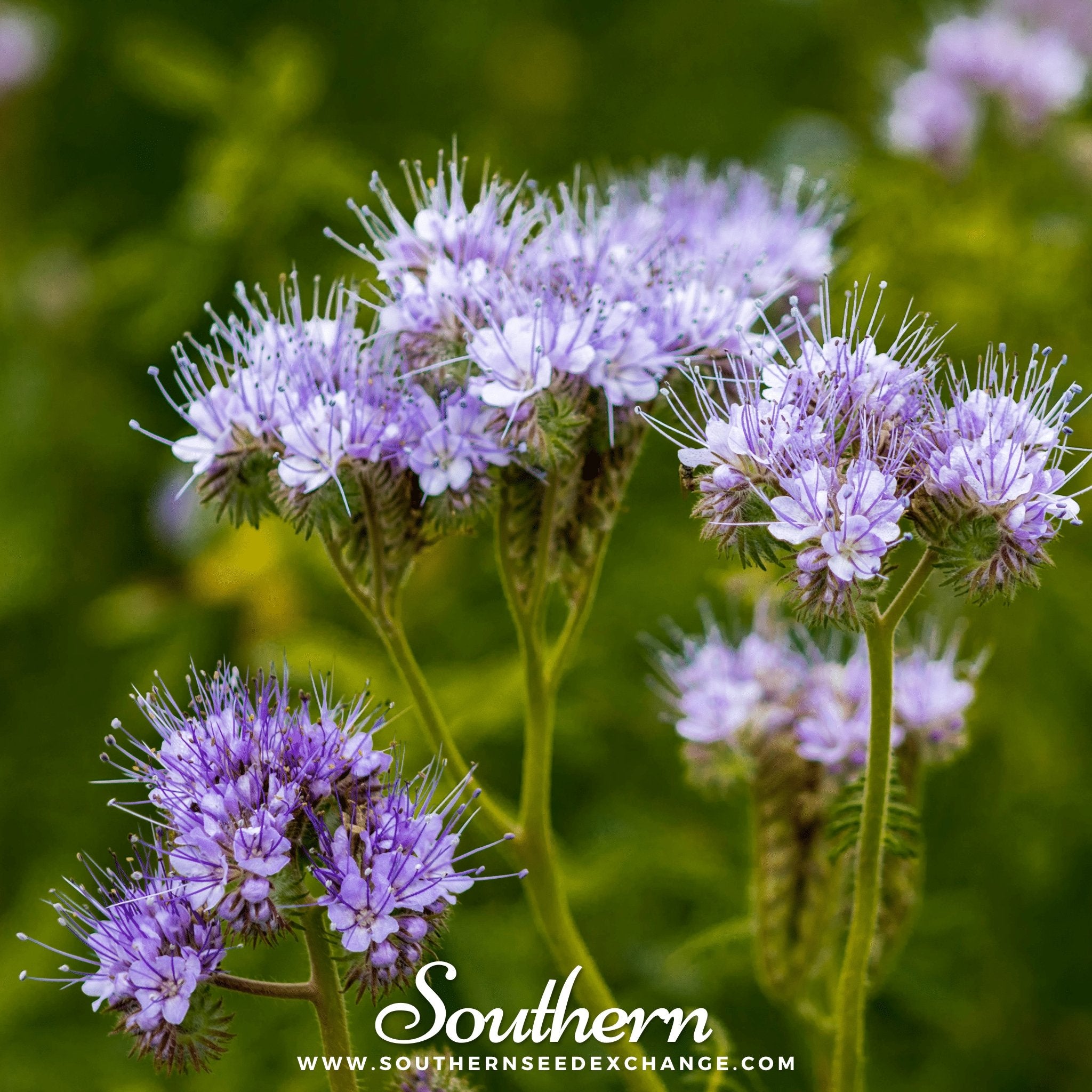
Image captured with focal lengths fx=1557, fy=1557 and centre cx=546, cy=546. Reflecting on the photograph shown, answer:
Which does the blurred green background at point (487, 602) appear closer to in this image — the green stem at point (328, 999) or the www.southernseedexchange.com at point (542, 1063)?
the www.southernseedexchange.com at point (542, 1063)

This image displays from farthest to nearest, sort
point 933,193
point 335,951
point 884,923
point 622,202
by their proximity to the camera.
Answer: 1. point 933,193
2. point 622,202
3. point 884,923
4. point 335,951

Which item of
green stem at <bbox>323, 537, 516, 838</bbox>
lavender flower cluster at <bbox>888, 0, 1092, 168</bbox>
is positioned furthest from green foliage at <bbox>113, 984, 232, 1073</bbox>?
lavender flower cluster at <bbox>888, 0, 1092, 168</bbox>

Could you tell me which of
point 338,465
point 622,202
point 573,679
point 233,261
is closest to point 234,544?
point 233,261

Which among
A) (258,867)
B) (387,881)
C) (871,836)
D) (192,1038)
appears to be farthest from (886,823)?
(192,1038)

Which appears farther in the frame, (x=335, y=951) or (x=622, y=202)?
(x=622, y=202)

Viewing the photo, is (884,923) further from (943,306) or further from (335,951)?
(943,306)

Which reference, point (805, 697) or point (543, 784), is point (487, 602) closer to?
point (805, 697)
